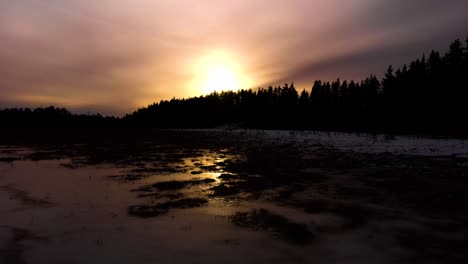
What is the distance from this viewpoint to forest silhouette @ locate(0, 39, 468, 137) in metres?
65.4

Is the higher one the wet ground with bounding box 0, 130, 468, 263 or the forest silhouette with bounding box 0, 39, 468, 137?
Result: the forest silhouette with bounding box 0, 39, 468, 137

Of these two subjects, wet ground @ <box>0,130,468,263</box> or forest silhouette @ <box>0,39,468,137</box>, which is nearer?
wet ground @ <box>0,130,468,263</box>

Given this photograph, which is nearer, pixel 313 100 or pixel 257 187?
pixel 257 187

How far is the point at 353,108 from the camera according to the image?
348ft

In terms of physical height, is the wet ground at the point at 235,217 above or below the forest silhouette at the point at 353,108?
below

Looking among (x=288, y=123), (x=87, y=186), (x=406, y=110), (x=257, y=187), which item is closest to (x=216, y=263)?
(x=257, y=187)

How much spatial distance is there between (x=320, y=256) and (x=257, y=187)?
319 inches

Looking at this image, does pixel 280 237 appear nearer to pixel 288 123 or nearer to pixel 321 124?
pixel 321 124

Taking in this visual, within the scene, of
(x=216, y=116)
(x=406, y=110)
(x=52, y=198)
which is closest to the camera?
(x=52, y=198)

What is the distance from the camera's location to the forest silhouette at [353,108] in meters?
65.4

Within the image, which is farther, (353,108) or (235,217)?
(353,108)

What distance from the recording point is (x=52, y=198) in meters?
12.6

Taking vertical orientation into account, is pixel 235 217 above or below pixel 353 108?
below

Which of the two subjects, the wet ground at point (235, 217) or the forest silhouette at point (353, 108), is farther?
the forest silhouette at point (353, 108)
